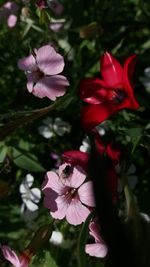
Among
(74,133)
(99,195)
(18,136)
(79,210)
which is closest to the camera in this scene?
(99,195)

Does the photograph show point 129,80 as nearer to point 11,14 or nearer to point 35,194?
point 35,194

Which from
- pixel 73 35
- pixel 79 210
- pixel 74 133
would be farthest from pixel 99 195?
pixel 73 35

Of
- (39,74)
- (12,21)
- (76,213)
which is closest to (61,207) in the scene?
(76,213)

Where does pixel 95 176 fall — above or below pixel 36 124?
above

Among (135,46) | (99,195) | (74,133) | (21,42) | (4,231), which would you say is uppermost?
(99,195)

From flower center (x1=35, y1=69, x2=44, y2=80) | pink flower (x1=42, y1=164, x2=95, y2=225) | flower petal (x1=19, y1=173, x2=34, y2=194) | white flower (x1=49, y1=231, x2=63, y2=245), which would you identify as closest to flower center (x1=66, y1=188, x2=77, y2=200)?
pink flower (x1=42, y1=164, x2=95, y2=225)

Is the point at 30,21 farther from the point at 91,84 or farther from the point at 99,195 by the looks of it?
the point at 99,195

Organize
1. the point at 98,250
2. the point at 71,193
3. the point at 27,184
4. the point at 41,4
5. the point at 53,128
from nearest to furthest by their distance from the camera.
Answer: the point at 98,250 < the point at 71,193 < the point at 41,4 < the point at 27,184 < the point at 53,128

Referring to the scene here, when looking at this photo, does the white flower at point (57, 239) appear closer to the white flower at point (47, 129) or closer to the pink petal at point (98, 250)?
the pink petal at point (98, 250)
